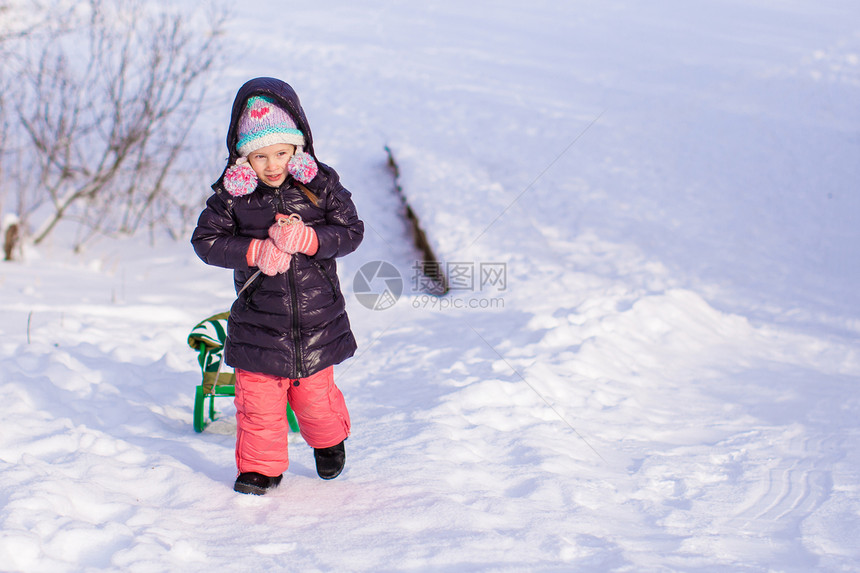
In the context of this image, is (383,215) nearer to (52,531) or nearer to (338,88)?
(338,88)

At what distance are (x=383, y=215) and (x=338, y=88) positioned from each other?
4584mm

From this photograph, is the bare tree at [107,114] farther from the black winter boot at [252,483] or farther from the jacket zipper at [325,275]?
the black winter boot at [252,483]

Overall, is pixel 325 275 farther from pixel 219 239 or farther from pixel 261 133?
pixel 261 133

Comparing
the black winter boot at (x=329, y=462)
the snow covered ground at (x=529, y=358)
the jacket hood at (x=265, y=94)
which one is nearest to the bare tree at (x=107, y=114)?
the snow covered ground at (x=529, y=358)

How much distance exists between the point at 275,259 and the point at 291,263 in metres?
0.12

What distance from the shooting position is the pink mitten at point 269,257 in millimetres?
2564

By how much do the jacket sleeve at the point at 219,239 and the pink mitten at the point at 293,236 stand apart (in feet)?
0.39

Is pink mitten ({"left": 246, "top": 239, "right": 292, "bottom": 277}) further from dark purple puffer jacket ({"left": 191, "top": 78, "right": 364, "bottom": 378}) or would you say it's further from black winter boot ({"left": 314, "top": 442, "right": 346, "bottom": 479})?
black winter boot ({"left": 314, "top": 442, "right": 346, "bottom": 479})

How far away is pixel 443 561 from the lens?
2.23 metres

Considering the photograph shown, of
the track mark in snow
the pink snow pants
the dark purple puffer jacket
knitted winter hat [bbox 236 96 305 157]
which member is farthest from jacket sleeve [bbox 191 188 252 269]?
the track mark in snow

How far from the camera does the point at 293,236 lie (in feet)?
8.38

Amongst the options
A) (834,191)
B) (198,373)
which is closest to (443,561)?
(198,373)

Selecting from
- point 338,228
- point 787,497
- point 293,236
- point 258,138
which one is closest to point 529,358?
point 787,497

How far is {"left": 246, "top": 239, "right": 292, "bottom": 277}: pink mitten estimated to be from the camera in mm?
2564
